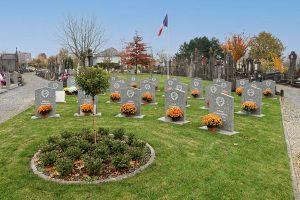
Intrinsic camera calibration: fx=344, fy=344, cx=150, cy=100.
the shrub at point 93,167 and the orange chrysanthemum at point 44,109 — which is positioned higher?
the orange chrysanthemum at point 44,109

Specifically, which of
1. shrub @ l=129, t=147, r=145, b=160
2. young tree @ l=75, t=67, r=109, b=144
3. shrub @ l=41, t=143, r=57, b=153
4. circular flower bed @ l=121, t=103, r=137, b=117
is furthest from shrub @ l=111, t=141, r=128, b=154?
circular flower bed @ l=121, t=103, r=137, b=117

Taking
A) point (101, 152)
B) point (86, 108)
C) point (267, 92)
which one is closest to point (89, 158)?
point (101, 152)

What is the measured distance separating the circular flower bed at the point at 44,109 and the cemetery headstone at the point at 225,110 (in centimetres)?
804

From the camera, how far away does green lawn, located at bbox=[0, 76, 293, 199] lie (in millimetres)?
8516

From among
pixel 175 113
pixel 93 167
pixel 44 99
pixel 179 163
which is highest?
pixel 44 99

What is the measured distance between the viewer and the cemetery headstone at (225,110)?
555 inches

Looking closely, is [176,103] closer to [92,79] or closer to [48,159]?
[92,79]

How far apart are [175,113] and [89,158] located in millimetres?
6513

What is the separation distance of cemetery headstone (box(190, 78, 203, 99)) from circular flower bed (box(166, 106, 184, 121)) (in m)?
9.39

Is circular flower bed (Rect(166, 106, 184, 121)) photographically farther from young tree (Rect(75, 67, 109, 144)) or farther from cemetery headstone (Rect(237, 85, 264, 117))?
young tree (Rect(75, 67, 109, 144))

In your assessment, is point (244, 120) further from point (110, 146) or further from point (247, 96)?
point (110, 146)

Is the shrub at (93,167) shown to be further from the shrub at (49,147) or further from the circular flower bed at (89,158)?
the shrub at (49,147)

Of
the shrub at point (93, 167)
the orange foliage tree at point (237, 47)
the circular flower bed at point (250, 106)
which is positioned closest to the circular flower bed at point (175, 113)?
the circular flower bed at point (250, 106)

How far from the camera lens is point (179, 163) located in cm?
1038
